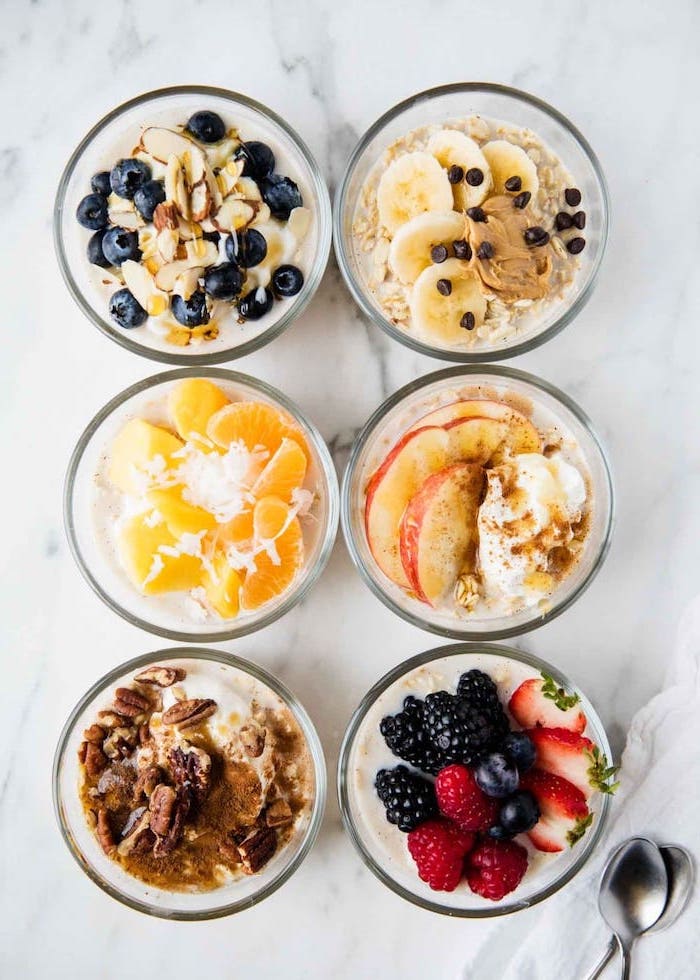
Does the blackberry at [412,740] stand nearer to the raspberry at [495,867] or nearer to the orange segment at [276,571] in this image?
the raspberry at [495,867]

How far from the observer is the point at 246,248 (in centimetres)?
169

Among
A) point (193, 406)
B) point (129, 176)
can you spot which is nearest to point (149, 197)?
point (129, 176)

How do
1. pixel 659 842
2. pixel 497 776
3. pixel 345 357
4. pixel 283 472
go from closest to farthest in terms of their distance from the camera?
pixel 497 776 → pixel 283 472 → pixel 659 842 → pixel 345 357

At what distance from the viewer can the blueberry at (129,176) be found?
1.69 metres

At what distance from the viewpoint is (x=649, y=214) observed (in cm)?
192

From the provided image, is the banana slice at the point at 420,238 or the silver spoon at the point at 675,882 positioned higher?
the banana slice at the point at 420,238

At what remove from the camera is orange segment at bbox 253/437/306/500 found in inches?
66.9

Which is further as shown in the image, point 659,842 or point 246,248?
point 659,842

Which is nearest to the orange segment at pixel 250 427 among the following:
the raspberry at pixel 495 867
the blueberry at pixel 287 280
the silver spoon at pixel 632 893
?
the blueberry at pixel 287 280

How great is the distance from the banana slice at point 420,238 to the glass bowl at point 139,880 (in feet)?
2.94

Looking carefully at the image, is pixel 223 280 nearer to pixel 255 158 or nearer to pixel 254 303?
pixel 254 303

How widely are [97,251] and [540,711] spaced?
1.31 m

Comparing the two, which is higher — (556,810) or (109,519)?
(109,519)

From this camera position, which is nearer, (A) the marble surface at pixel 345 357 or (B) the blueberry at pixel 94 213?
(B) the blueberry at pixel 94 213
